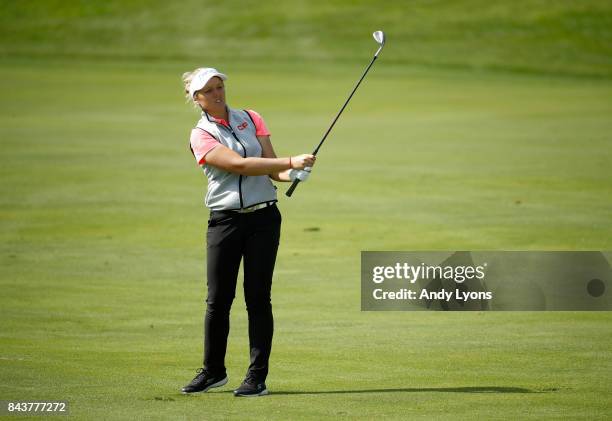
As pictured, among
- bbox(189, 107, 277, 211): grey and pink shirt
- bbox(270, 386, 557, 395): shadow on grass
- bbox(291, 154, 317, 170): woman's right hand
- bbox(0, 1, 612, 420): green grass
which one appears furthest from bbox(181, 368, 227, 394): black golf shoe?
bbox(291, 154, 317, 170): woman's right hand

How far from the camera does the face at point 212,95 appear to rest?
306 inches

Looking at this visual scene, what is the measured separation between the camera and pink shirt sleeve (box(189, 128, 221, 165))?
7711 millimetres

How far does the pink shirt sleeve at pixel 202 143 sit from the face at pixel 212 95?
0.54 feet

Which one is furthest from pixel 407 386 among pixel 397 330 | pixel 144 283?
pixel 144 283

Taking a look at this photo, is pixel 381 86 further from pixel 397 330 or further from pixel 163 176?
pixel 397 330

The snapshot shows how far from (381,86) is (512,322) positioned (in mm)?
28594

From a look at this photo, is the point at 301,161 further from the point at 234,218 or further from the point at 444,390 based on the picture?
the point at 444,390

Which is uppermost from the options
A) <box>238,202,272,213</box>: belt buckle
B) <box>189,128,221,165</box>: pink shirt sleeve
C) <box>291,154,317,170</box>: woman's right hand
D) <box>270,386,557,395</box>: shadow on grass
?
<box>189,128,221,165</box>: pink shirt sleeve

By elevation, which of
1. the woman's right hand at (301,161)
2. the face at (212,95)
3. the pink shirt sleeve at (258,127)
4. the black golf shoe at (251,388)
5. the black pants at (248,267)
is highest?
the face at (212,95)

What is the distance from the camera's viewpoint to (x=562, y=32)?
2106 inches

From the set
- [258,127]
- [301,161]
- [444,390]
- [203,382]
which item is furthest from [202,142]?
[444,390]

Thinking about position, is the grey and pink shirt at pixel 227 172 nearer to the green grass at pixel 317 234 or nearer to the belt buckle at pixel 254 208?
the belt buckle at pixel 254 208

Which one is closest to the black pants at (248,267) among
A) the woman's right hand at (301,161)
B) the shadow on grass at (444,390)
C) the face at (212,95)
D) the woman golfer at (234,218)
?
the woman golfer at (234,218)

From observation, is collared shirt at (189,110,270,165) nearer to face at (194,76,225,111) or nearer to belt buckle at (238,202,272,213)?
face at (194,76,225,111)
